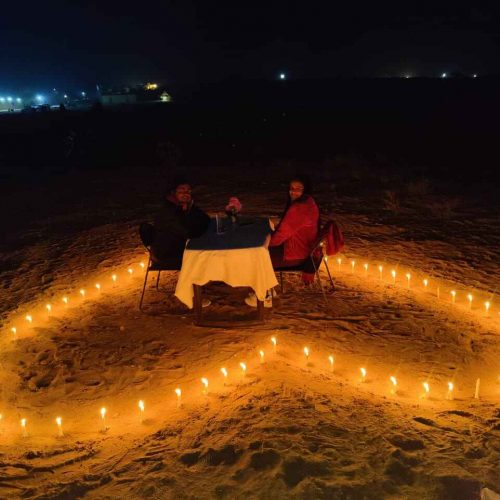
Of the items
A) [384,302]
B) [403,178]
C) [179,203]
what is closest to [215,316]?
[179,203]

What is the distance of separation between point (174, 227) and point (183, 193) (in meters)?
0.49

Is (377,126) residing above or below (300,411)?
above

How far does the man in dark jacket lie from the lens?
6113 mm

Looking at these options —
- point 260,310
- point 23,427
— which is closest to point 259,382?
point 260,310

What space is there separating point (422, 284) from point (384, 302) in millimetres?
897

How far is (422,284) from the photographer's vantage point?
6648 mm

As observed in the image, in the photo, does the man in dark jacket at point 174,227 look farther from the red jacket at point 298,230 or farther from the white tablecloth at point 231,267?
the red jacket at point 298,230

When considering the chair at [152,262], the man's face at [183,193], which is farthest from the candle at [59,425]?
the man's face at [183,193]

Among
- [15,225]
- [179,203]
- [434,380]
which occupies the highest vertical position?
[179,203]

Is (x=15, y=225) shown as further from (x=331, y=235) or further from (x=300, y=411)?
(x=300, y=411)

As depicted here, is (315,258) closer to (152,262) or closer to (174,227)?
(174,227)

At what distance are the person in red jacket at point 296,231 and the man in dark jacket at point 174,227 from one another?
38.8 inches

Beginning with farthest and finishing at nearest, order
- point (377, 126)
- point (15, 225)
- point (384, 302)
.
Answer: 1. point (377, 126)
2. point (15, 225)
3. point (384, 302)

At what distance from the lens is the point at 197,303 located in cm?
562
